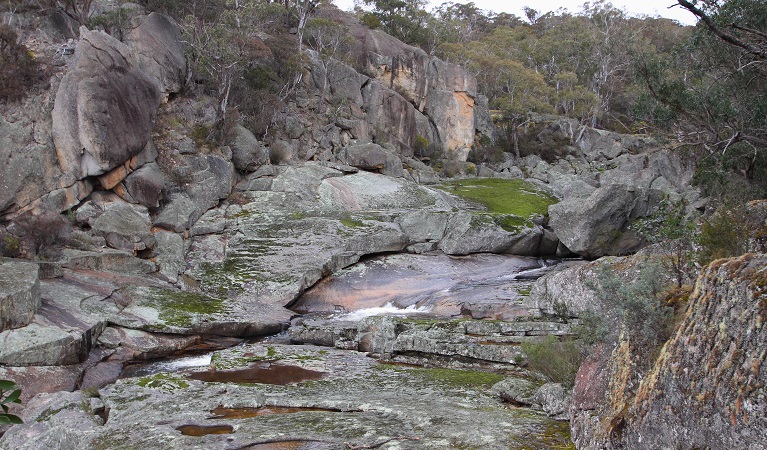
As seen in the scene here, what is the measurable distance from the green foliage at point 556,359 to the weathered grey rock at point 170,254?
14758mm

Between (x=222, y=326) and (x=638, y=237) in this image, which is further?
(x=638, y=237)

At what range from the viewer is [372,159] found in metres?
37.0

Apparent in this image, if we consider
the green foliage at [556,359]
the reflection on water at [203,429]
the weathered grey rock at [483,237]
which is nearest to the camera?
the reflection on water at [203,429]

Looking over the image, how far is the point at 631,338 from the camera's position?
6.39 m

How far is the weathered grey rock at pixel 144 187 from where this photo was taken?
24109mm

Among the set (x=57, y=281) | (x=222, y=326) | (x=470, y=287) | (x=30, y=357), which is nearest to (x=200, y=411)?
(x=30, y=357)

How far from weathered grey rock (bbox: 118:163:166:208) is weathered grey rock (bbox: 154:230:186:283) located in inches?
70.4

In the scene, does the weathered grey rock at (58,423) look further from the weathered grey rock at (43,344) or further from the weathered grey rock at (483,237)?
the weathered grey rock at (483,237)

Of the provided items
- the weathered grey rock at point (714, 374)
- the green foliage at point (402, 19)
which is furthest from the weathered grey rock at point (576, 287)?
the green foliage at point (402, 19)

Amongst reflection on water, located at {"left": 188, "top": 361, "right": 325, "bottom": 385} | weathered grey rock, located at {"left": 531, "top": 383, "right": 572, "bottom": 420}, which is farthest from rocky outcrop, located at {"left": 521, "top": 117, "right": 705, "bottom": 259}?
reflection on water, located at {"left": 188, "top": 361, "right": 325, "bottom": 385}

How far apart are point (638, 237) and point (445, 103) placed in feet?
92.4

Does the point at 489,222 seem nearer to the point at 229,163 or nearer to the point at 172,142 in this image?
the point at 229,163

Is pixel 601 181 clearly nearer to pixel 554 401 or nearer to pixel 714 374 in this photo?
pixel 554 401

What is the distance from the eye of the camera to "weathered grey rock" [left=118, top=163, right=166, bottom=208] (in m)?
24.1
